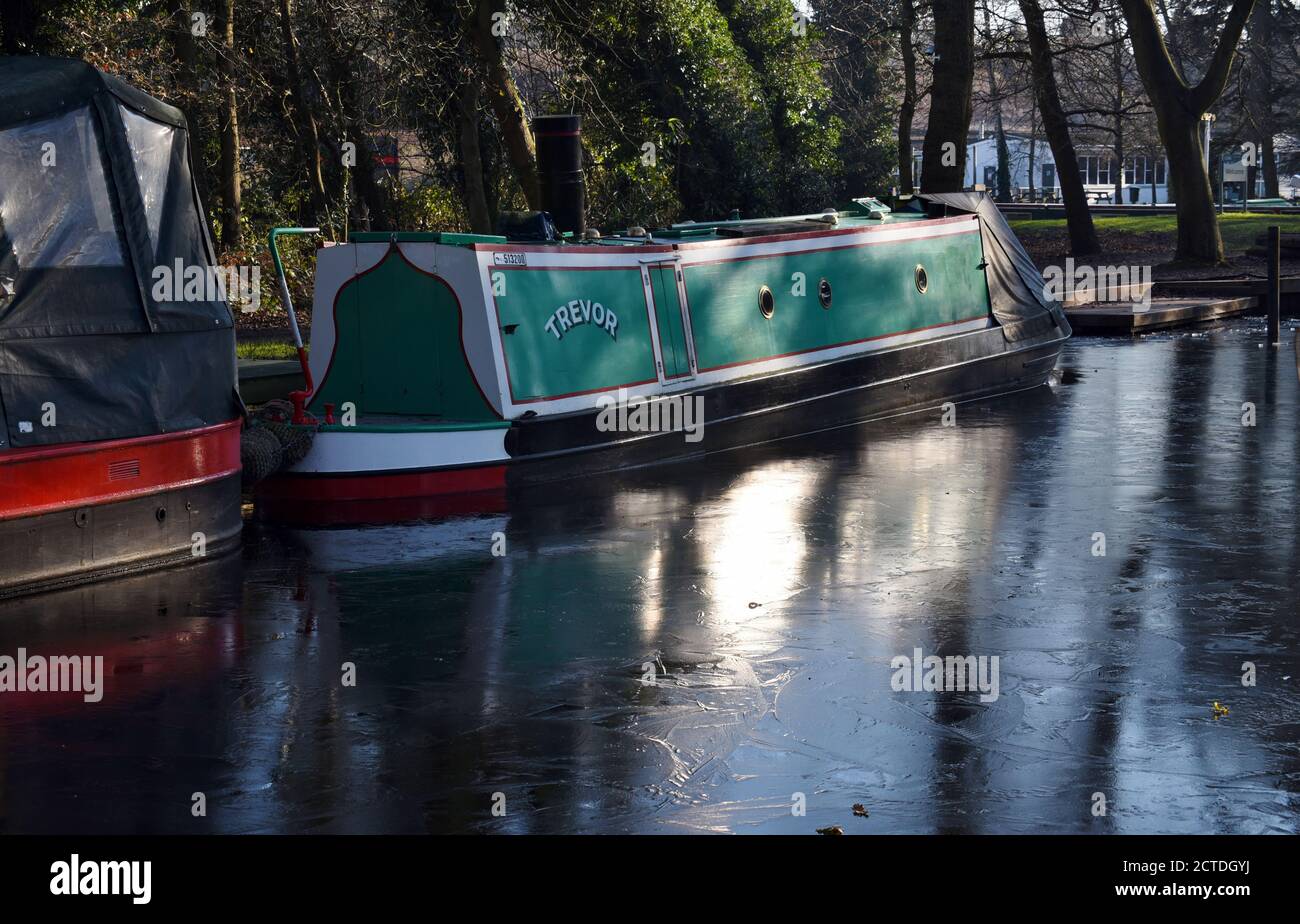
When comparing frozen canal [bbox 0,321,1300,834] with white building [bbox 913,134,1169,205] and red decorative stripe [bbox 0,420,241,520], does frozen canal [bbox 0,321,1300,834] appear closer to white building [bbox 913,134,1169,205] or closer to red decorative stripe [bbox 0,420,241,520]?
red decorative stripe [bbox 0,420,241,520]

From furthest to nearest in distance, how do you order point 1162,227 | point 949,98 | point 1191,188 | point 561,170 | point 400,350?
1. point 1162,227
2. point 1191,188
3. point 949,98
4. point 561,170
5. point 400,350

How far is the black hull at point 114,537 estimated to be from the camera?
28.5ft

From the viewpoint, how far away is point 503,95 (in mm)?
20172

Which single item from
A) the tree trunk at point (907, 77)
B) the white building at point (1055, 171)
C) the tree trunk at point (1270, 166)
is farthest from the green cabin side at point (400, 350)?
the white building at point (1055, 171)

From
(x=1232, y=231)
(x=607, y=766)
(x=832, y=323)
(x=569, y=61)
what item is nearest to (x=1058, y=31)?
(x=1232, y=231)

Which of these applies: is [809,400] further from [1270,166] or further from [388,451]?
[1270,166]

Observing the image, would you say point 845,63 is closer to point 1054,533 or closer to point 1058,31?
point 1058,31

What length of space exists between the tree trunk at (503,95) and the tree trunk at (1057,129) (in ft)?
37.1

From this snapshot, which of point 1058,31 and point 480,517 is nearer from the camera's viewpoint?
point 480,517

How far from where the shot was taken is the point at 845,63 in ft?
157

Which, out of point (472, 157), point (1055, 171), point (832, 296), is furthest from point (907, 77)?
point (1055, 171)

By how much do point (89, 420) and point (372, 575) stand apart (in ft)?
5.97

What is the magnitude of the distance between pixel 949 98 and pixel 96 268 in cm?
1534

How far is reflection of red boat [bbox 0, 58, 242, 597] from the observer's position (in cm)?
866
